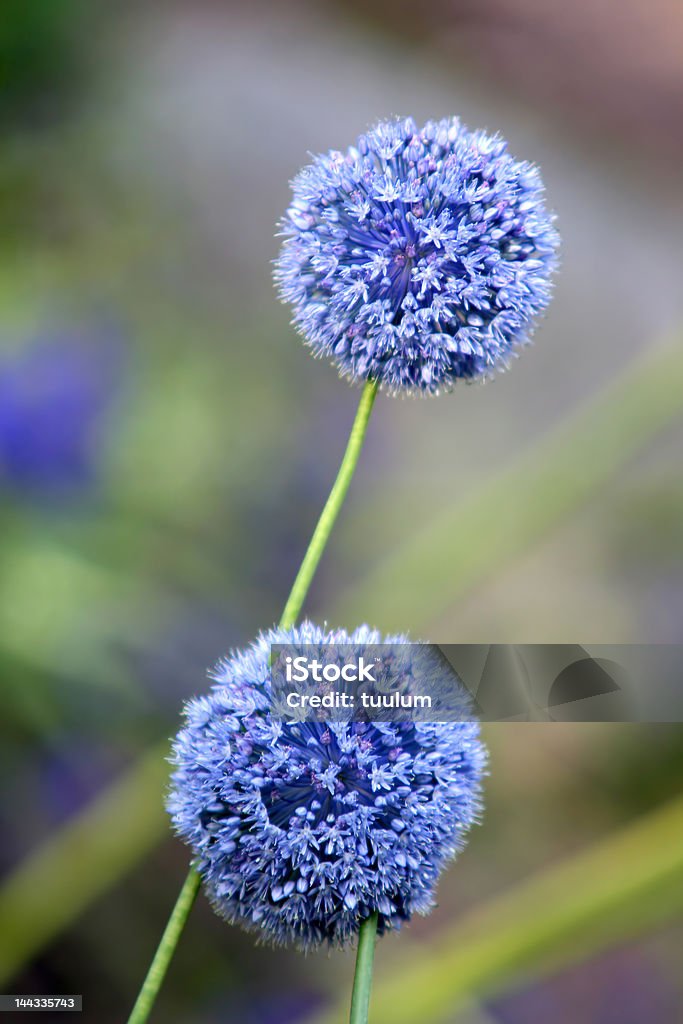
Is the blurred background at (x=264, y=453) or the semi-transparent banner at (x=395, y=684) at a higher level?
the blurred background at (x=264, y=453)

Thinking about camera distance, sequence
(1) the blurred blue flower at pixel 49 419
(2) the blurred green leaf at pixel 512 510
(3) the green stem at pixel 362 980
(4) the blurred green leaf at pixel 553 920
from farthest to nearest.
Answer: (2) the blurred green leaf at pixel 512 510 < (1) the blurred blue flower at pixel 49 419 < (4) the blurred green leaf at pixel 553 920 < (3) the green stem at pixel 362 980

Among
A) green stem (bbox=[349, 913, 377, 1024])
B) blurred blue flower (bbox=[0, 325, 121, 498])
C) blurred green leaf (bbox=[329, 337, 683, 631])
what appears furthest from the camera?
blurred green leaf (bbox=[329, 337, 683, 631])

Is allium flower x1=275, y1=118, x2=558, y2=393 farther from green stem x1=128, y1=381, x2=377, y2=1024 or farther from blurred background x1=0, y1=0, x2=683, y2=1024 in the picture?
blurred background x1=0, y1=0, x2=683, y2=1024

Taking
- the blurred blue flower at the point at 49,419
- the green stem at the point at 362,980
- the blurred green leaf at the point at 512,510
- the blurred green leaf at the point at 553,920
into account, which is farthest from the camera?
the blurred green leaf at the point at 512,510

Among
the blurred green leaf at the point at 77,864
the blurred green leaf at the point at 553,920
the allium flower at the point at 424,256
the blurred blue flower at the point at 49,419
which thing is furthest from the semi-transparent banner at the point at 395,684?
the blurred blue flower at the point at 49,419

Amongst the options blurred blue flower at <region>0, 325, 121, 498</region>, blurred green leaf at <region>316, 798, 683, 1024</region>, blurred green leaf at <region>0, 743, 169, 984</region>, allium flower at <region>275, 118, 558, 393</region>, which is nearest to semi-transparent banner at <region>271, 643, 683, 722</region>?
allium flower at <region>275, 118, 558, 393</region>

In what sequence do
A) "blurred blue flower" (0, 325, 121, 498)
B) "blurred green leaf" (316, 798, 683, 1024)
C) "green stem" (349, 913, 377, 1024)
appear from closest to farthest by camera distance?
"green stem" (349, 913, 377, 1024) → "blurred green leaf" (316, 798, 683, 1024) → "blurred blue flower" (0, 325, 121, 498)

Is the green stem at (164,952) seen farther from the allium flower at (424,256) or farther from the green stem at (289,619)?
the allium flower at (424,256)

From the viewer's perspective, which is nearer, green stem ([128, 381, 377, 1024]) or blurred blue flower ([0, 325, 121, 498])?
green stem ([128, 381, 377, 1024])
